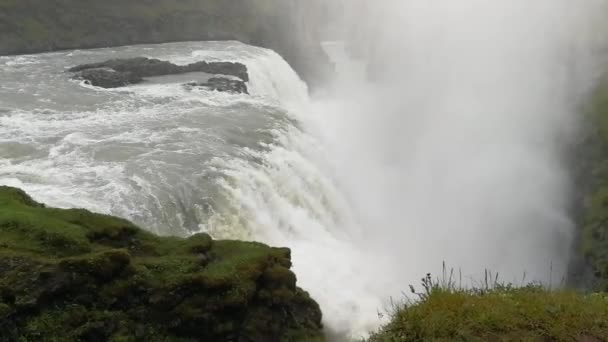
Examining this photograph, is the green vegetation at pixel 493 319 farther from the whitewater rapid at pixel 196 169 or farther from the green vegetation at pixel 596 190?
the green vegetation at pixel 596 190

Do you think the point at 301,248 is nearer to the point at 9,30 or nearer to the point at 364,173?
the point at 364,173

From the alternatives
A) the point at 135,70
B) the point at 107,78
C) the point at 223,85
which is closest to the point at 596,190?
the point at 223,85

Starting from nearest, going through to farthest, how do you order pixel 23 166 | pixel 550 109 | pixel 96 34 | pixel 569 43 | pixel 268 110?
1. pixel 23 166
2. pixel 268 110
3. pixel 550 109
4. pixel 569 43
5. pixel 96 34

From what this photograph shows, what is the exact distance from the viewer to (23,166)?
1742 cm

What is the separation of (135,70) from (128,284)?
31.3 m

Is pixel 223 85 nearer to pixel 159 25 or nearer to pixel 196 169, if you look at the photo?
pixel 196 169

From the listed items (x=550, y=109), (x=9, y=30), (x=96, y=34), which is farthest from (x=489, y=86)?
(x=9, y=30)

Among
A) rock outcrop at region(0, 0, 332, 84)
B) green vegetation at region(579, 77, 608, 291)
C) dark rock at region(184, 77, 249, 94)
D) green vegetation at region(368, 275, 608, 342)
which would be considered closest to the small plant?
green vegetation at region(368, 275, 608, 342)

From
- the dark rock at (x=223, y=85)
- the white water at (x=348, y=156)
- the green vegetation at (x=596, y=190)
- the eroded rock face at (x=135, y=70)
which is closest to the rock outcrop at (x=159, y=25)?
the white water at (x=348, y=156)

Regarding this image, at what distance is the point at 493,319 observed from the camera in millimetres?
5477

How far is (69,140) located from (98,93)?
11.5 metres

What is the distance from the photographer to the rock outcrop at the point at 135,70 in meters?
34.7

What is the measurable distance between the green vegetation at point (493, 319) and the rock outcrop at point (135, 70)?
98.1 ft

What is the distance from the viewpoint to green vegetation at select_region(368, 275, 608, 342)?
17.4 feet
